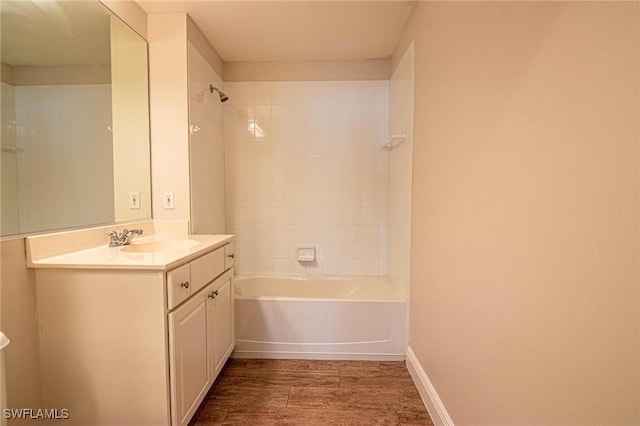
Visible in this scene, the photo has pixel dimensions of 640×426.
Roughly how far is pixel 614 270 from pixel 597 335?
0.15 meters

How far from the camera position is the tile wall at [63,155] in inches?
50.4

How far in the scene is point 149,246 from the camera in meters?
1.65

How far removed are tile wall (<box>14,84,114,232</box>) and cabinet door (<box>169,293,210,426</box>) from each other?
75cm

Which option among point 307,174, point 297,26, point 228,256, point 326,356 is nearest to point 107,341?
point 228,256

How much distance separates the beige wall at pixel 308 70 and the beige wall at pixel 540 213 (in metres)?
1.23

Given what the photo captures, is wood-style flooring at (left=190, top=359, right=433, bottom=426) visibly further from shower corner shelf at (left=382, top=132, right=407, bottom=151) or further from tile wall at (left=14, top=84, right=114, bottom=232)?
shower corner shelf at (left=382, top=132, right=407, bottom=151)

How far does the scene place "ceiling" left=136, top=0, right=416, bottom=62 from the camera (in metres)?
1.78

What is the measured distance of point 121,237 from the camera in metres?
1.52

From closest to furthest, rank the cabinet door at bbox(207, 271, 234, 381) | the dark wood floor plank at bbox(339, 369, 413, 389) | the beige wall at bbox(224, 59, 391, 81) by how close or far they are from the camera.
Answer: the cabinet door at bbox(207, 271, 234, 381)
the dark wood floor plank at bbox(339, 369, 413, 389)
the beige wall at bbox(224, 59, 391, 81)

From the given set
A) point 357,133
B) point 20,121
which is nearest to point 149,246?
point 20,121

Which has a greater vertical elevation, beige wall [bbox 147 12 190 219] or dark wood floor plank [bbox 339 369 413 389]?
beige wall [bbox 147 12 190 219]

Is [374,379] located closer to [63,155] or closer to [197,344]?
[197,344]

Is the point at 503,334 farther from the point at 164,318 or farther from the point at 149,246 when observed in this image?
the point at 149,246

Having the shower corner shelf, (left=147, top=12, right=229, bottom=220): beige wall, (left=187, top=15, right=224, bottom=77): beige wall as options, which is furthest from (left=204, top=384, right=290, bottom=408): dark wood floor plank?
(left=187, top=15, right=224, bottom=77): beige wall
